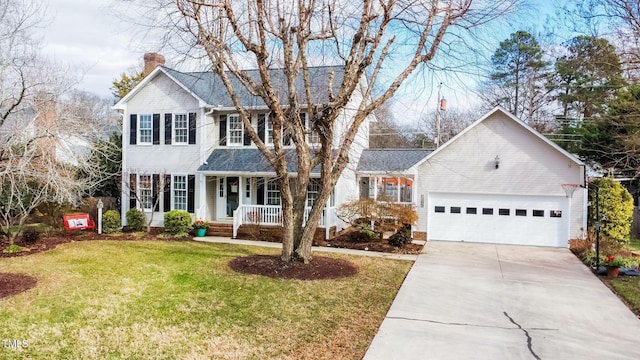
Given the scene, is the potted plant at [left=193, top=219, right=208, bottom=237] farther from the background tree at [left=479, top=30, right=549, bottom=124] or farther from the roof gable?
the background tree at [left=479, top=30, right=549, bottom=124]

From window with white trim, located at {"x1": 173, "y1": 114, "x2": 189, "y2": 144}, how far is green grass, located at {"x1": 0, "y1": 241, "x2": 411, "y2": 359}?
7.70 metres

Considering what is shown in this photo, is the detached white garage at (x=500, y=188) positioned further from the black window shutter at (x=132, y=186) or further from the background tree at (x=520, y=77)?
the background tree at (x=520, y=77)

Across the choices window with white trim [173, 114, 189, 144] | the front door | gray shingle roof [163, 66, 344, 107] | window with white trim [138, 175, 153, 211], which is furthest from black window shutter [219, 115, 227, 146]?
window with white trim [138, 175, 153, 211]

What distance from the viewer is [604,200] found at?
15.2m

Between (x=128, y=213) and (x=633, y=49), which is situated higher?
(x=633, y=49)

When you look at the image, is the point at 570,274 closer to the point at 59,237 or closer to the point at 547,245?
the point at 547,245

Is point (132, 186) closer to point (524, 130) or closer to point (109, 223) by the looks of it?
point (109, 223)

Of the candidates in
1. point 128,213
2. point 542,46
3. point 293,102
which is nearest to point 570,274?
point 293,102

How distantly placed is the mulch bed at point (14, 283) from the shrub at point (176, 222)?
23.7 feet

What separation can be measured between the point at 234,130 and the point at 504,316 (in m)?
13.5

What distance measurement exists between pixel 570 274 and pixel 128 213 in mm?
15720

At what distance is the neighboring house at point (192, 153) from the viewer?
59.1 feet

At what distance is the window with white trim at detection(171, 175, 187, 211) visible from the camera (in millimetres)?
18359

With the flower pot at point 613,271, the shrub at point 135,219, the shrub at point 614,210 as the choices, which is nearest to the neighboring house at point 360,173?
the shrub at point 135,219
